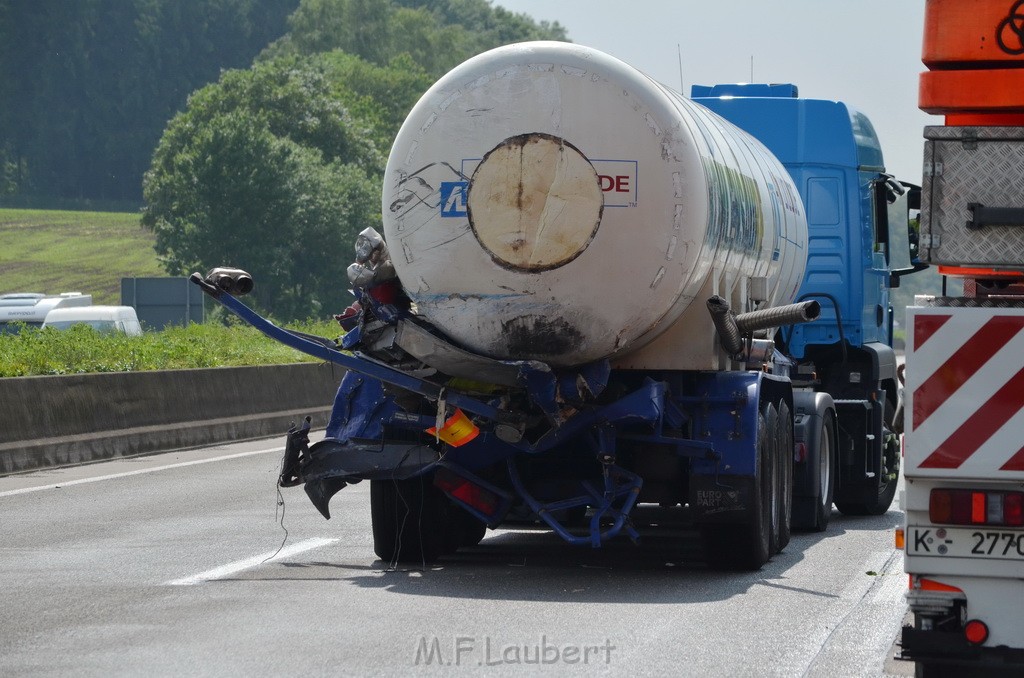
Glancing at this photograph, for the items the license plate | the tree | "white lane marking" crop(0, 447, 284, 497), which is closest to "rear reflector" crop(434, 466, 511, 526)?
the license plate

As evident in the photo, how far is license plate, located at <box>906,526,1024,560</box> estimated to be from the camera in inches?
256

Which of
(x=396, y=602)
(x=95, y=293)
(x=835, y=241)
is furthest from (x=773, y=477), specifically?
(x=95, y=293)

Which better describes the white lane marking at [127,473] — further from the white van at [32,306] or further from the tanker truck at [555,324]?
the white van at [32,306]

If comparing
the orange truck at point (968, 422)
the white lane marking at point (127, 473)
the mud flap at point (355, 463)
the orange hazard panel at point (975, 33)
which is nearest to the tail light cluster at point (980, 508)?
the orange truck at point (968, 422)

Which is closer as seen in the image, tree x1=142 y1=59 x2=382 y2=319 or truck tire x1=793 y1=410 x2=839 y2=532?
truck tire x1=793 y1=410 x2=839 y2=532

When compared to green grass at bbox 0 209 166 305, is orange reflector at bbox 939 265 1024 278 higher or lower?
higher

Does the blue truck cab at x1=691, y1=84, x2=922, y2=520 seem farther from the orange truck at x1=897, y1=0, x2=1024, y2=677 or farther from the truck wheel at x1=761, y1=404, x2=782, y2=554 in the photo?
the orange truck at x1=897, y1=0, x2=1024, y2=677

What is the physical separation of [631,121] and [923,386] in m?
4.11

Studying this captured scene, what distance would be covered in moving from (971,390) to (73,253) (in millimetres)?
100242

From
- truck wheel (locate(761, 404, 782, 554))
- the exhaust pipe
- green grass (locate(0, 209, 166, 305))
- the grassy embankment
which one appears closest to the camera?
the exhaust pipe

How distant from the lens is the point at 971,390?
6527 mm

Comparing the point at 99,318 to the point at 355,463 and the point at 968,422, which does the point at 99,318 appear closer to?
the point at 355,463

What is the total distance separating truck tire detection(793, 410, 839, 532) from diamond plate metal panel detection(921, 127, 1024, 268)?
713cm

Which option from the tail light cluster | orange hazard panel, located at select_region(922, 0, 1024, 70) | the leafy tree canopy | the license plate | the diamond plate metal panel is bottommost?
the license plate
